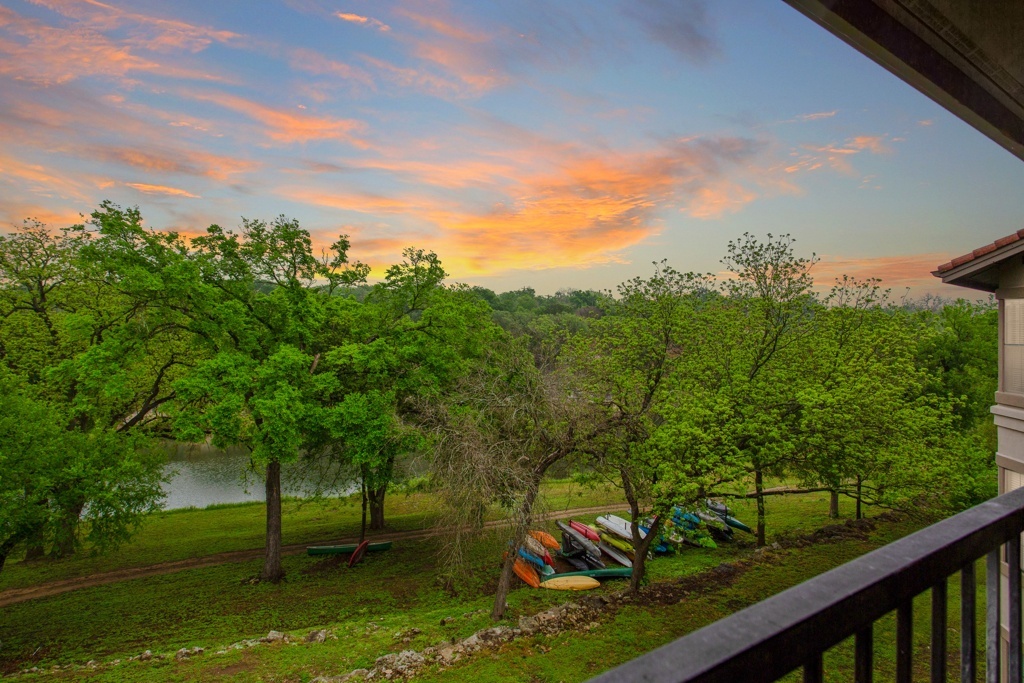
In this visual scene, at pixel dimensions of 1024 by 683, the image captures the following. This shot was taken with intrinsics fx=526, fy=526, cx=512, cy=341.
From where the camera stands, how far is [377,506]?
18406mm

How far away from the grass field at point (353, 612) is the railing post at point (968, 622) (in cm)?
585

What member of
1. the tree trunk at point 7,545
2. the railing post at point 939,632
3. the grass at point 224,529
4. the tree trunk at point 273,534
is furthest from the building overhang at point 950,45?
the tree trunk at point 7,545

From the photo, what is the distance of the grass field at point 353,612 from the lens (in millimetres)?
8289

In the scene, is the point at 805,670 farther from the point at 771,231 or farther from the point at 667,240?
the point at 667,240

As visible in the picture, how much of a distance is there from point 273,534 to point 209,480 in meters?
14.6

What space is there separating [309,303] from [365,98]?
5.90 metres

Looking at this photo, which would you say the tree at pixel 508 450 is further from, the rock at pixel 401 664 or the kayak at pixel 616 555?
the kayak at pixel 616 555

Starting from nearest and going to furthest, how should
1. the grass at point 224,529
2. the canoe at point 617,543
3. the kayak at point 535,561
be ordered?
the kayak at point 535,561, the grass at point 224,529, the canoe at point 617,543

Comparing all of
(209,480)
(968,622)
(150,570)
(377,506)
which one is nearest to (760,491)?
(968,622)

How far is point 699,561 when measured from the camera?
14.2 metres

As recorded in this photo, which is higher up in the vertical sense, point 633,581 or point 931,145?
point 931,145

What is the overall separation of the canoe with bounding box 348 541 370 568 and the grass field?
265mm

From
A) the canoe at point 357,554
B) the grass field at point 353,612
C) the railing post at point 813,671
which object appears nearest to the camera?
the railing post at point 813,671

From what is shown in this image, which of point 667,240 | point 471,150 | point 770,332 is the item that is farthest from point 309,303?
point 667,240
